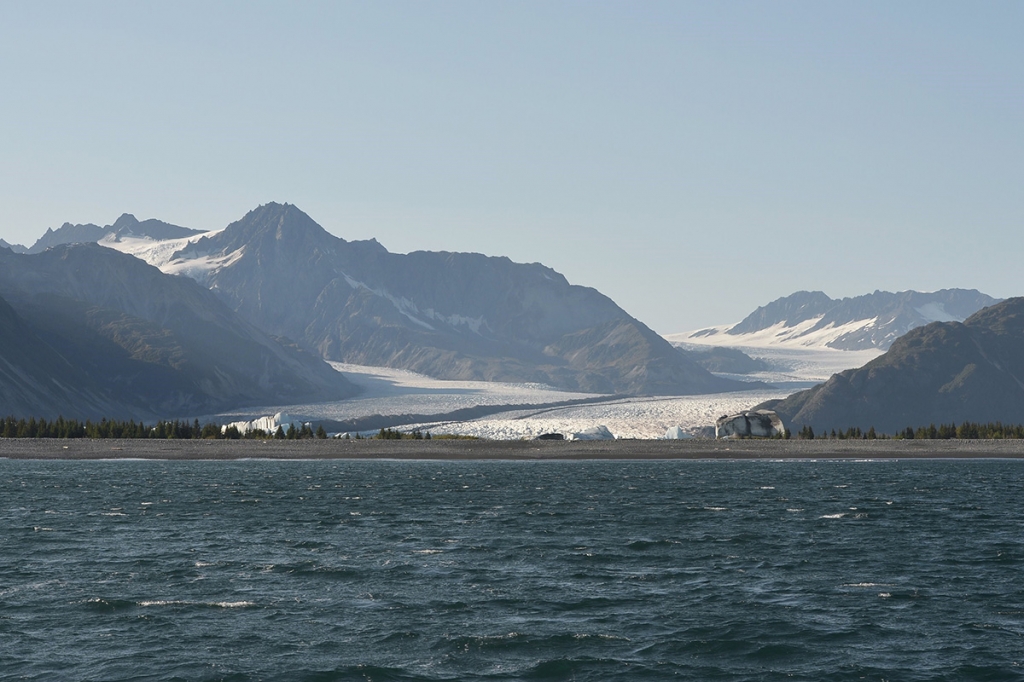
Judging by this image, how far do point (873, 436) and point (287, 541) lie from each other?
12725 cm

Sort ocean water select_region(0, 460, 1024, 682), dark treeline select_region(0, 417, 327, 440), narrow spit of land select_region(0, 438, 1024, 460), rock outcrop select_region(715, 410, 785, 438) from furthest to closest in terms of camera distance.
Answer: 1. rock outcrop select_region(715, 410, 785, 438)
2. dark treeline select_region(0, 417, 327, 440)
3. narrow spit of land select_region(0, 438, 1024, 460)
4. ocean water select_region(0, 460, 1024, 682)

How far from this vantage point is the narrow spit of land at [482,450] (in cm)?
14038

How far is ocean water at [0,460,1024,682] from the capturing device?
3031 centimetres

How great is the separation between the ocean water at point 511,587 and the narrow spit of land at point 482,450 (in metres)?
60.9

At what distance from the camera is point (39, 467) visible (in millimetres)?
119875

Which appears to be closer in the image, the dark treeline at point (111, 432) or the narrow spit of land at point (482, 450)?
the narrow spit of land at point (482, 450)

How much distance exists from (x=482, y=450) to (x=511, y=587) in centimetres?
10887

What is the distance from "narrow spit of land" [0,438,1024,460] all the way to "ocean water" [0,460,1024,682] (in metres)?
60.9

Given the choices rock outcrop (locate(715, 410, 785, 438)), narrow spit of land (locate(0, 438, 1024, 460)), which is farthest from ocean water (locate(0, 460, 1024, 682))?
rock outcrop (locate(715, 410, 785, 438))

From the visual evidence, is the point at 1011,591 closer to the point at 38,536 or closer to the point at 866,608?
the point at 866,608

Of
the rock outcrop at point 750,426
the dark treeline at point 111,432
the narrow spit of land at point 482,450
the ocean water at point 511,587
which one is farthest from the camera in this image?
the rock outcrop at point 750,426

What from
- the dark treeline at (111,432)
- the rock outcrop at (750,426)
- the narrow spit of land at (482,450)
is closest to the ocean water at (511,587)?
the narrow spit of land at (482,450)

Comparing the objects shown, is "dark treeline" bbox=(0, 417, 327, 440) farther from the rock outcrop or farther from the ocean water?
the ocean water

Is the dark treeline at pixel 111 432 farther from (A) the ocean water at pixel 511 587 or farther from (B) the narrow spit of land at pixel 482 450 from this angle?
(A) the ocean water at pixel 511 587
